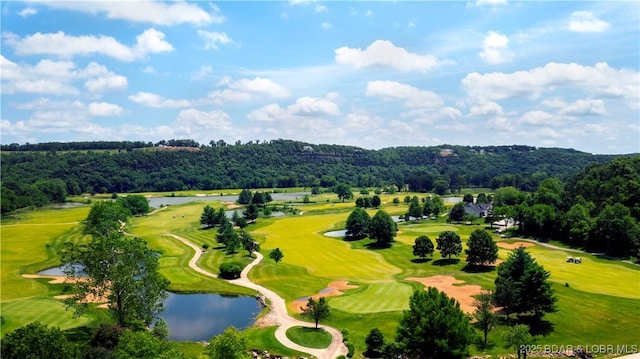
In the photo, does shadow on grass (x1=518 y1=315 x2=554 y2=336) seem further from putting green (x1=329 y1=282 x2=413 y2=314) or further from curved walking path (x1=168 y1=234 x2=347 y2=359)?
curved walking path (x1=168 y1=234 x2=347 y2=359)

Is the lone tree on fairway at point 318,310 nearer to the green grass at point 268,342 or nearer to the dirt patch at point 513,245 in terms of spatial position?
the green grass at point 268,342

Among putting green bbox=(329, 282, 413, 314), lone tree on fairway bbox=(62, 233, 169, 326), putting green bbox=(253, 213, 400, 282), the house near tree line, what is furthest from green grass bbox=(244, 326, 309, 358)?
the house near tree line

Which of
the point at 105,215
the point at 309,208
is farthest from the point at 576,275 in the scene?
the point at 309,208

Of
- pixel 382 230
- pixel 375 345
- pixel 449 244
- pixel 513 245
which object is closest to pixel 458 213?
pixel 513 245

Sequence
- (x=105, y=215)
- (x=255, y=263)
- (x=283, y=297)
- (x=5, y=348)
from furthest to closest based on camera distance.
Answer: (x=105, y=215)
(x=255, y=263)
(x=283, y=297)
(x=5, y=348)

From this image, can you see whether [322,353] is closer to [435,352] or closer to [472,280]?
[435,352]

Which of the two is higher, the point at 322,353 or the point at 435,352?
the point at 435,352

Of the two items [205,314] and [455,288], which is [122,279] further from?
[455,288]
